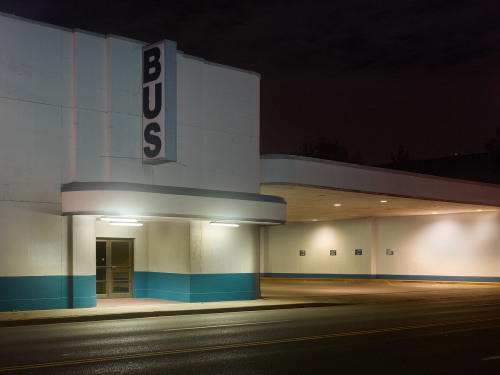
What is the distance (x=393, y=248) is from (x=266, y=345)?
32967 mm

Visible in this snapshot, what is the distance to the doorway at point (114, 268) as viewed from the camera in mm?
25312

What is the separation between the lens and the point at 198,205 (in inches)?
887

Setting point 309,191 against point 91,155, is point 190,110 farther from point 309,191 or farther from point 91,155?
point 309,191

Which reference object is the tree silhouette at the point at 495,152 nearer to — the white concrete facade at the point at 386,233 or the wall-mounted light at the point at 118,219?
the white concrete facade at the point at 386,233

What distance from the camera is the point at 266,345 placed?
12750 millimetres

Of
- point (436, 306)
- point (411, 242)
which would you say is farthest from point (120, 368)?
point (411, 242)

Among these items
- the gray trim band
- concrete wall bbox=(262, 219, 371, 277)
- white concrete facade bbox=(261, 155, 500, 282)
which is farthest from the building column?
concrete wall bbox=(262, 219, 371, 277)

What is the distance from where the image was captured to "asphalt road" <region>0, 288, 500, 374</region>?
10.3 metres

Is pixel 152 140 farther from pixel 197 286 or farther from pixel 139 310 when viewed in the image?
pixel 197 286

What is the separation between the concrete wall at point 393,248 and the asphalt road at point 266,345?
68.5ft

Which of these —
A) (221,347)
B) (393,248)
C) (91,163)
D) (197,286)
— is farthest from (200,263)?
(393,248)

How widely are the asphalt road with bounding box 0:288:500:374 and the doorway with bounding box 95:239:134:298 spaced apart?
681cm

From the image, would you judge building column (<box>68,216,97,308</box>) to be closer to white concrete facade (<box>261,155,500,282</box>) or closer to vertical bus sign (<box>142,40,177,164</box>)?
vertical bus sign (<box>142,40,177,164</box>)

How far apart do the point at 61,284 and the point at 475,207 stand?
25049 millimetres
